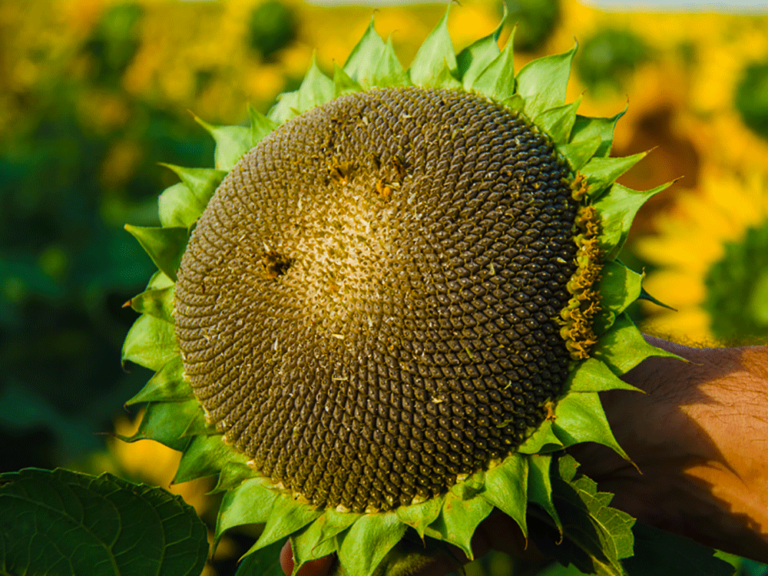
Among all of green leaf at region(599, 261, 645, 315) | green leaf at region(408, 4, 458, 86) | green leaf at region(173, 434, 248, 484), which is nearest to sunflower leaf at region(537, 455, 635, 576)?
green leaf at region(599, 261, 645, 315)

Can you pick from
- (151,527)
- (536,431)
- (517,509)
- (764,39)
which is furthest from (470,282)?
(764,39)

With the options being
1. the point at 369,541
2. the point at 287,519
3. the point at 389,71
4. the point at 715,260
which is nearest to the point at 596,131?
the point at 389,71

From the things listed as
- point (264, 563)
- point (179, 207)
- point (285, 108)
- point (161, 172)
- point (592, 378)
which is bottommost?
point (161, 172)

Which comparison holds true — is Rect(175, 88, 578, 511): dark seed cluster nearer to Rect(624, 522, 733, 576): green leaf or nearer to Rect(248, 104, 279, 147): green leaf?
Rect(248, 104, 279, 147): green leaf

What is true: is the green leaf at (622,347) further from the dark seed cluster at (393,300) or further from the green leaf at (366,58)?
the green leaf at (366,58)

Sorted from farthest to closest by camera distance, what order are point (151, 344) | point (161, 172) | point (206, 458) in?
point (161, 172) < point (151, 344) < point (206, 458)

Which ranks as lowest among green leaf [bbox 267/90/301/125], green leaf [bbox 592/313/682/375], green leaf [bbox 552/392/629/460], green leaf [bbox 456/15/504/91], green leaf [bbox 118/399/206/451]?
green leaf [bbox 118/399/206/451]

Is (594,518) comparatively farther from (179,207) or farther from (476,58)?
(179,207)
